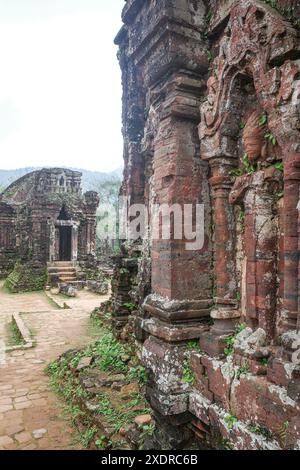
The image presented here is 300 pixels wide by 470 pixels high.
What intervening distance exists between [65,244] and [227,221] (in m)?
21.5

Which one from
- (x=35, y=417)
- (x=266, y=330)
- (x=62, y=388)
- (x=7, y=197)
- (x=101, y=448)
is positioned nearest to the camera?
(x=266, y=330)

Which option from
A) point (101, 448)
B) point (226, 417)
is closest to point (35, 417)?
point (101, 448)

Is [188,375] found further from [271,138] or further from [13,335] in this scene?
[13,335]

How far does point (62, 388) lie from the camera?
17.9ft

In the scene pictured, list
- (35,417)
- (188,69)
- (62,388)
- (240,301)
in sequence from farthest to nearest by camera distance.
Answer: (62,388), (35,417), (188,69), (240,301)

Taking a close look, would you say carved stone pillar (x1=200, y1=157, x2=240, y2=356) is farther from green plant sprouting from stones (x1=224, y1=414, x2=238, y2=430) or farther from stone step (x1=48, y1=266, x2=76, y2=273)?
stone step (x1=48, y1=266, x2=76, y2=273)

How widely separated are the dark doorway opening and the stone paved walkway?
11.9 m

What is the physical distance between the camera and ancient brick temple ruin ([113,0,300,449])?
2303 mm

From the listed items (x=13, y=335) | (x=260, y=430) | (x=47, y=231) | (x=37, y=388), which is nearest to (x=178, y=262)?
(x=260, y=430)

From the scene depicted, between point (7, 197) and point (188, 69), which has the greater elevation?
point (7, 197)

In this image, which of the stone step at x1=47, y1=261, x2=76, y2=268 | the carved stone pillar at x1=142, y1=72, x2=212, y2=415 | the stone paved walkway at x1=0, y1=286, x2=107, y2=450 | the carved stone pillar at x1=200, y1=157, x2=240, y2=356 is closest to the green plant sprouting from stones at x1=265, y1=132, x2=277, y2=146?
the carved stone pillar at x1=200, y1=157, x2=240, y2=356

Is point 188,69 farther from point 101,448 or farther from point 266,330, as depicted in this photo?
point 101,448

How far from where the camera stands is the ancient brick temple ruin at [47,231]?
2064 cm
